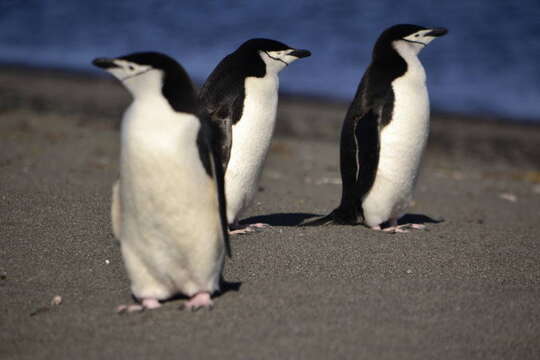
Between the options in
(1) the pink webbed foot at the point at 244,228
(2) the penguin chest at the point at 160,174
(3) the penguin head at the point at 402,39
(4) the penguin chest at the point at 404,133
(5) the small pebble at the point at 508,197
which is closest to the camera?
(2) the penguin chest at the point at 160,174

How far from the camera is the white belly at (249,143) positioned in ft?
19.5

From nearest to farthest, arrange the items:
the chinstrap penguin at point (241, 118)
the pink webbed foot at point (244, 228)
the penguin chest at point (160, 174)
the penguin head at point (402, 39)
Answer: the penguin chest at point (160, 174) < the pink webbed foot at point (244, 228) < the chinstrap penguin at point (241, 118) < the penguin head at point (402, 39)

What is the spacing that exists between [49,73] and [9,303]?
1602cm

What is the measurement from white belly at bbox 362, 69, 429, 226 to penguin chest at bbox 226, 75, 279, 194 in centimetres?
96

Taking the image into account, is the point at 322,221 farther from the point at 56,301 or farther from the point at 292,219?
the point at 56,301

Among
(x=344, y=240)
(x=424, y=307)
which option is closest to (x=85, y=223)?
(x=344, y=240)

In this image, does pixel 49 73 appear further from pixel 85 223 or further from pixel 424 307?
pixel 424 307

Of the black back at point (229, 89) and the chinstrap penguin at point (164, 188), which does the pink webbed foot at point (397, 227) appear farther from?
the chinstrap penguin at point (164, 188)

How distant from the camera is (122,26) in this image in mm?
30078

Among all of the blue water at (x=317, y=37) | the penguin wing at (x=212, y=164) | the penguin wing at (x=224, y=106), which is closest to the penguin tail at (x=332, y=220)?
the penguin wing at (x=224, y=106)

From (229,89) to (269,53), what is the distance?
48 cm

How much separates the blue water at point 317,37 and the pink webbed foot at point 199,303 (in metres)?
13.3

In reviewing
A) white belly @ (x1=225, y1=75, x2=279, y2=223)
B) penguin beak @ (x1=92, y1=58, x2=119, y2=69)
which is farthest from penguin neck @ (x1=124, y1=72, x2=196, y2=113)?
white belly @ (x1=225, y1=75, x2=279, y2=223)

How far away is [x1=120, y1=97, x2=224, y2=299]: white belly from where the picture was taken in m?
3.74
